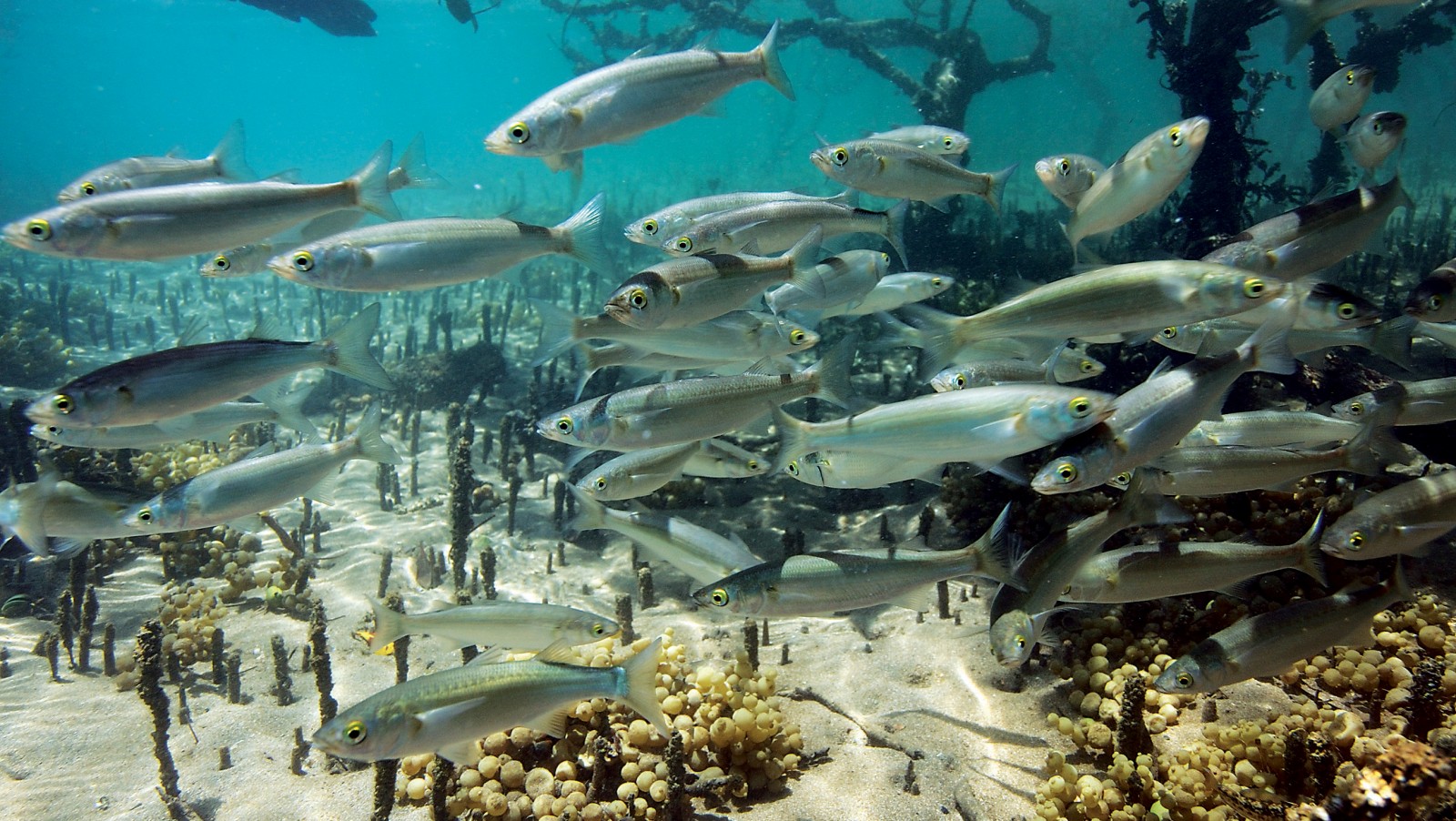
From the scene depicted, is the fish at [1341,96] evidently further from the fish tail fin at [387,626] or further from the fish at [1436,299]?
the fish tail fin at [387,626]

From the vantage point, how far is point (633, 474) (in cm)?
443

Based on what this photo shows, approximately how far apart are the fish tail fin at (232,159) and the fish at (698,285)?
9.98ft

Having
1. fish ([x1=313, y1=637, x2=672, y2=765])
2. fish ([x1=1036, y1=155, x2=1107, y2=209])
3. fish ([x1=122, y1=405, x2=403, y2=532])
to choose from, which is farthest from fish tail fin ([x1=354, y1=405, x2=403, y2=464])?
fish ([x1=1036, y1=155, x2=1107, y2=209])

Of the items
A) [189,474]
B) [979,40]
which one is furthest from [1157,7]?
[189,474]

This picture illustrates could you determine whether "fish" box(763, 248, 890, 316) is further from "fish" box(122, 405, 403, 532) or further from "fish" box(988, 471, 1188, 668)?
"fish" box(122, 405, 403, 532)

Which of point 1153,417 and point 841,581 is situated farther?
point 841,581

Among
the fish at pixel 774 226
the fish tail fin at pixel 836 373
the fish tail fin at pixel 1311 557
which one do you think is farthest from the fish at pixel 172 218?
the fish tail fin at pixel 1311 557

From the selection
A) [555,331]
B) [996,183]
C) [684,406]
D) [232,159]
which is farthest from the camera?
[232,159]

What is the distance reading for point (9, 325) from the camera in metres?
13.6

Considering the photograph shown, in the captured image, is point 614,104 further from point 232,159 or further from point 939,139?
point 232,159

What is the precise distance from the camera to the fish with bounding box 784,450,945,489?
137 inches

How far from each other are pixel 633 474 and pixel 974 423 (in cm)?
245

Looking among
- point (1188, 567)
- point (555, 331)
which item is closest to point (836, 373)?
point (555, 331)

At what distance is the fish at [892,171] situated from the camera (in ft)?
12.6
